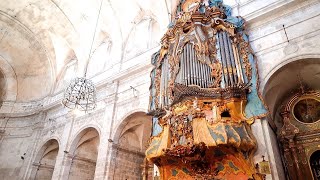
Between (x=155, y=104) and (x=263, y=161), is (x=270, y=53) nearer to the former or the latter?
(x=263, y=161)

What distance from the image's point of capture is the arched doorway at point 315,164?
6.34m

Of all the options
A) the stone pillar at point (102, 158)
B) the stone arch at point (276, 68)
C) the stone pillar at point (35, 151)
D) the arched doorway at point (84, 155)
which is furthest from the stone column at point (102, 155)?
the stone arch at point (276, 68)

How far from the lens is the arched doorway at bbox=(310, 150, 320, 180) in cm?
634

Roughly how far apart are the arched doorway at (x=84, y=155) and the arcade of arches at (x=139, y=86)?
5 centimetres

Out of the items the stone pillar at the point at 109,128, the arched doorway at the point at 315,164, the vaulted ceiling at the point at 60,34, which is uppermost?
the vaulted ceiling at the point at 60,34

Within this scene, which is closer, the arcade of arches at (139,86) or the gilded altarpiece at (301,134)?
the arcade of arches at (139,86)

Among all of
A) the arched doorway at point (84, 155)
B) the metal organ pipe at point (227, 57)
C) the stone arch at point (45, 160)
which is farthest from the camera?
the stone arch at point (45, 160)

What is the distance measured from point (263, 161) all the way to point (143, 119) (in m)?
5.35

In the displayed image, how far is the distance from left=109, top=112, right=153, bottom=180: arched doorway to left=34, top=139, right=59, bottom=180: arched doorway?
16.4ft

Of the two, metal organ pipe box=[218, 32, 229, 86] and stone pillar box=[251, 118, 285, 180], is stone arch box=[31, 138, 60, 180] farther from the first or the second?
stone pillar box=[251, 118, 285, 180]

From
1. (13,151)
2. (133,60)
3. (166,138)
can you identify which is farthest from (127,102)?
(13,151)

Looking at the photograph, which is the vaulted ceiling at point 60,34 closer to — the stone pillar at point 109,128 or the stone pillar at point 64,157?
the stone pillar at point 109,128

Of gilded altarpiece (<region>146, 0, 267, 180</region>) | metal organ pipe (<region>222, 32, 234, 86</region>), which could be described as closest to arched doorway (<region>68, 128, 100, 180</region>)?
gilded altarpiece (<region>146, 0, 267, 180</region>)

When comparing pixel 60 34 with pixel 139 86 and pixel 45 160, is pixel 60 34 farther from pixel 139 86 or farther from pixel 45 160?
pixel 139 86
